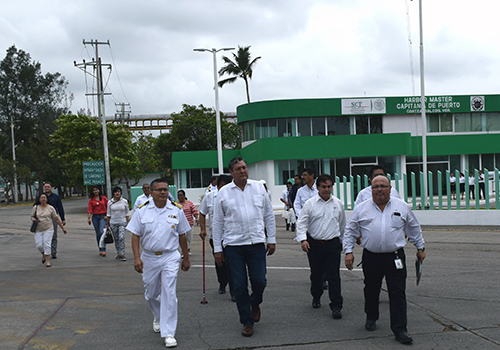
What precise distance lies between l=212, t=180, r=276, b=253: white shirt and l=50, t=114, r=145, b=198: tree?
33770 mm

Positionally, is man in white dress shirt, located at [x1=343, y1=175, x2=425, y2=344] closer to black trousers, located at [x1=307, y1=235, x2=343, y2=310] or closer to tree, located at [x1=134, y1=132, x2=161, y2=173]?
black trousers, located at [x1=307, y1=235, x2=343, y2=310]

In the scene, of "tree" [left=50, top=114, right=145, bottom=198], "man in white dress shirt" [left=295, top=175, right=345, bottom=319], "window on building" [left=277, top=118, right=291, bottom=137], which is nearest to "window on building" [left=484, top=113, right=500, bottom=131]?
"window on building" [left=277, top=118, right=291, bottom=137]

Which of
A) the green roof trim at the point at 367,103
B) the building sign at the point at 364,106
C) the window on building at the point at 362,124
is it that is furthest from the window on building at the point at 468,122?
the window on building at the point at 362,124

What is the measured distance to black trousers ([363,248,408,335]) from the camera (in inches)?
202

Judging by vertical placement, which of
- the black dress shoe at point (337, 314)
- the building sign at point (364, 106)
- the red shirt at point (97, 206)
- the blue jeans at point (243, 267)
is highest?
the building sign at point (364, 106)

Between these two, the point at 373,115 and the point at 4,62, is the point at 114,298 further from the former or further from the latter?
the point at 4,62

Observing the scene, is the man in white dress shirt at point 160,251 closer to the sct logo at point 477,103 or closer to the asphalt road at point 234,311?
the asphalt road at point 234,311

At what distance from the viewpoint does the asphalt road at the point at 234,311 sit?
17.4 ft

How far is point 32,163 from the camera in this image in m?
62.8

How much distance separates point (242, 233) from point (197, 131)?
46.6 metres

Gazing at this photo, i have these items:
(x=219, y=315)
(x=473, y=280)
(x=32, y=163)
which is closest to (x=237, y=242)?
(x=219, y=315)

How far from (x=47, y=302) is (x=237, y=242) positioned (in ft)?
11.4

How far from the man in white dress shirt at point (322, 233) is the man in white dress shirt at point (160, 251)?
1675mm

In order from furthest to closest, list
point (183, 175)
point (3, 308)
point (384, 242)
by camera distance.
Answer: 1. point (183, 175)
2. point (3, 308)
3. point (384, 242)
